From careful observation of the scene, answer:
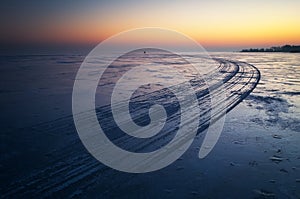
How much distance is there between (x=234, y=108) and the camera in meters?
8.42

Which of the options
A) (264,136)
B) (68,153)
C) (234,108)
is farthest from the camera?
(234,108)

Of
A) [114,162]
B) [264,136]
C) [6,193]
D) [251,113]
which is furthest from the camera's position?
[251,113]

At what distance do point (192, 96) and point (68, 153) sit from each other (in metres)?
6.48

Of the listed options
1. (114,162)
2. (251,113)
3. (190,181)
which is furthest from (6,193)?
(251,113)

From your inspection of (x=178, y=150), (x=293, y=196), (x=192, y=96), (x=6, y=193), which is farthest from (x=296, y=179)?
(x=192, y=96)

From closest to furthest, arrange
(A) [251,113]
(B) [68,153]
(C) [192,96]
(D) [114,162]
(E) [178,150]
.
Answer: (D) [114,162] < (B) [68,153] < (E) [178,150] < (A) [251,113] < (C) [192,96]

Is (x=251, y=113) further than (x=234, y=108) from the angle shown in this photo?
No

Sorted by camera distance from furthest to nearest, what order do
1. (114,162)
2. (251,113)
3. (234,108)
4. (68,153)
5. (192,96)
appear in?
(192,96)
(234,108)
(251,113)
(68,153)
(114,162)

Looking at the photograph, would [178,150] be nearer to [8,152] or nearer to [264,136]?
[264,136]

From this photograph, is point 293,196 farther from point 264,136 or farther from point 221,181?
point 264,136

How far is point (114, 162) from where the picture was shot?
4426mm

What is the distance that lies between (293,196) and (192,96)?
6.80 metres

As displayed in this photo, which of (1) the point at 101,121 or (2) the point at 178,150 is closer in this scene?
(2) the point at 178,150

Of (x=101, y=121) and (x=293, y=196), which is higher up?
(x=101, y=121)
